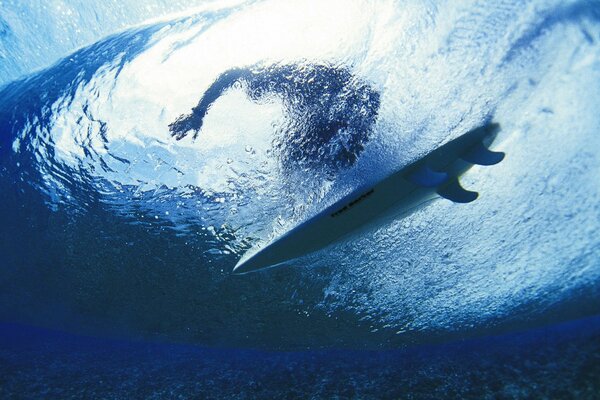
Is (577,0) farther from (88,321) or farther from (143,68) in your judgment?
(88,321)

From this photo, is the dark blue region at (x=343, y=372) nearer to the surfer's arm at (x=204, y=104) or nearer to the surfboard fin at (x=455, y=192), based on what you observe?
the surfboard fin at (x=455, y=192)

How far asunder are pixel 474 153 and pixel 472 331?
3.44m

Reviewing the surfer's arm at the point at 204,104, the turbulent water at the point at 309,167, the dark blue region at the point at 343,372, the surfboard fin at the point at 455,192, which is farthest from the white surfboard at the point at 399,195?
the surfer's arm at the point at 204,104

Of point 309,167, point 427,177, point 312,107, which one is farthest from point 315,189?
point 427,177

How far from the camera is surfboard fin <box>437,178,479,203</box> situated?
2732mm

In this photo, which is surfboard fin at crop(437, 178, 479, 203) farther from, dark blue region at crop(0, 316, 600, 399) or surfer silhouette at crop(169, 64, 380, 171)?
dark blue region at crop(0, 316, 600, 399)

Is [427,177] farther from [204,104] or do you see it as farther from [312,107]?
[204,104]

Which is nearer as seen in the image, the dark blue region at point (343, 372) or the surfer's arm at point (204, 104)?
the dark blue region at point (343, 372)

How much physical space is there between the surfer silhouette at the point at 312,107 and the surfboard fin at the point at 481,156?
980mm

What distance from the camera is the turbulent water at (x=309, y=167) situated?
271 cm

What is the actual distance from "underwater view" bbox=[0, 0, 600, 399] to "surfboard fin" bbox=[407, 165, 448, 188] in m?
0.02

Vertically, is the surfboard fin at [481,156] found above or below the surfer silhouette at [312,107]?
below

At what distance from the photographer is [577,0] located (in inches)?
90.0

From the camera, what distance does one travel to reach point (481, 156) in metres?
2.73
